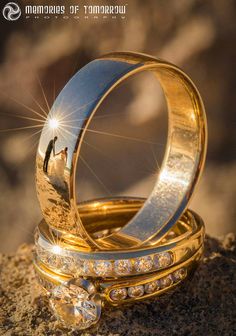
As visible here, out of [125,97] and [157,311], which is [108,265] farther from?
[125,97]

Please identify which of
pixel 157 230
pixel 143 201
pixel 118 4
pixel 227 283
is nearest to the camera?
pixel 227 283

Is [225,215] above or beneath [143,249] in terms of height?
beneath

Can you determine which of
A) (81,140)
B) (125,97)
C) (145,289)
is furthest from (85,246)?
(125,97)

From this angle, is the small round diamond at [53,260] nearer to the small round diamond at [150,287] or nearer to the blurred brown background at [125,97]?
the small round diamond at [150,287]

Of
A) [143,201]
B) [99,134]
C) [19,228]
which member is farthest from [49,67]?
[143,201]

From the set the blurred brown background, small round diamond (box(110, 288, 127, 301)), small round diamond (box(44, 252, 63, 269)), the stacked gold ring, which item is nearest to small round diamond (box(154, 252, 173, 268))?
the stacked gold ring

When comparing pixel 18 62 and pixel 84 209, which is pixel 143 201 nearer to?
pixel 84 209

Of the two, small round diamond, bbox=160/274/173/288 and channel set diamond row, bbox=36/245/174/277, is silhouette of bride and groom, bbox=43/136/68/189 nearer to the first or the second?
channel set diamond row, bbox=36/245/174/277
